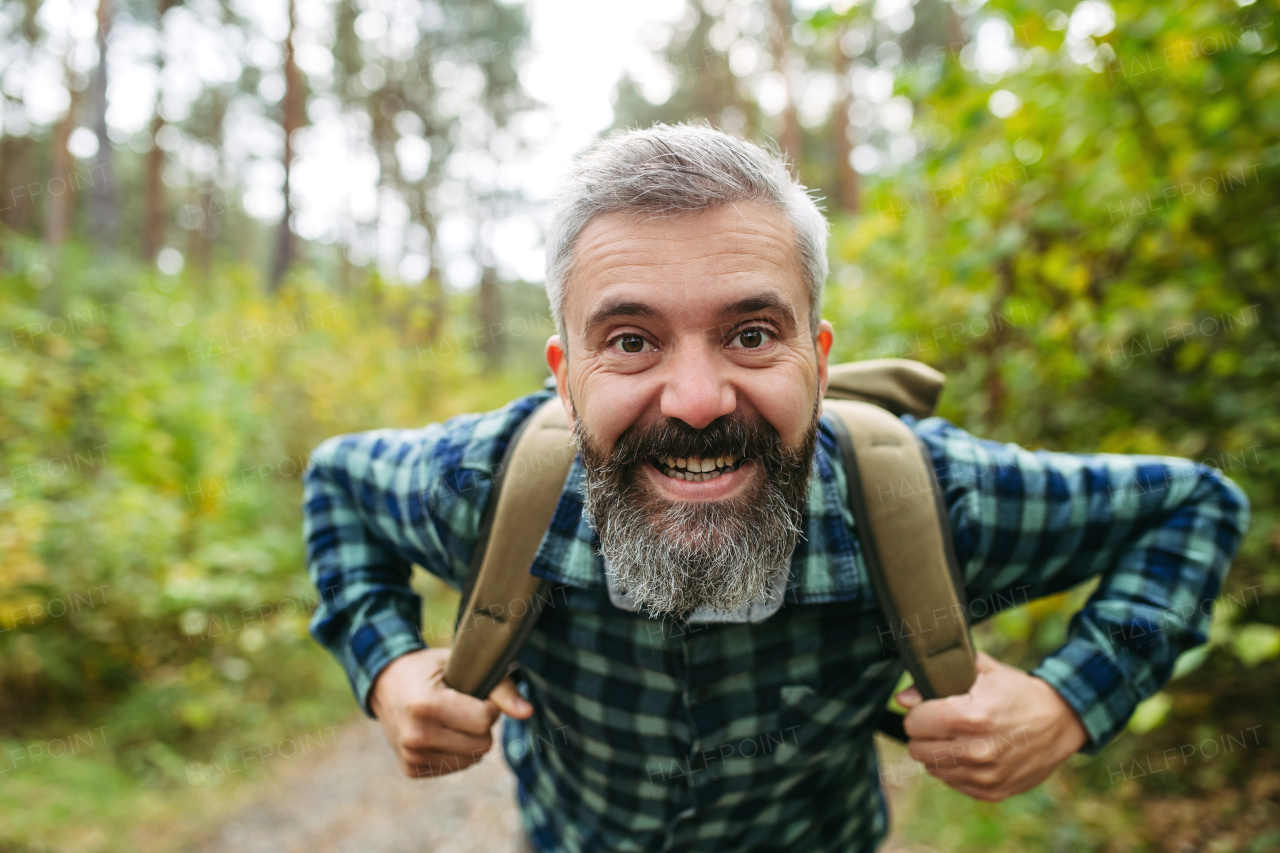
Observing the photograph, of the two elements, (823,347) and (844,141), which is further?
(844,141)

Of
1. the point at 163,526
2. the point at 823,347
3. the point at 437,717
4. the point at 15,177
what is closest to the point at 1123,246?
the point at 823,347

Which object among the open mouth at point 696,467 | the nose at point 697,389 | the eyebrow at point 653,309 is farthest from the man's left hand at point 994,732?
the eyebrow at point 653,309

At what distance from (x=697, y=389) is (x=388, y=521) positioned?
0.96 metres

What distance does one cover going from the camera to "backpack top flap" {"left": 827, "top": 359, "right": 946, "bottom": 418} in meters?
1.77

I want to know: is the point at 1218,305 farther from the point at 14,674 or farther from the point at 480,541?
the point at 14,674

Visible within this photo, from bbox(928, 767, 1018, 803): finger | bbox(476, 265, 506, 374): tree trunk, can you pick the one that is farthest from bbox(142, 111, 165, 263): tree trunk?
bbox(928, 767, 1018, 803): finger

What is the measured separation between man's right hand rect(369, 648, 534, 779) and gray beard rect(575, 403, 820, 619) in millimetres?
419

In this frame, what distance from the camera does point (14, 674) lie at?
365cm

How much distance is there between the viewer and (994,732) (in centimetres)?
136

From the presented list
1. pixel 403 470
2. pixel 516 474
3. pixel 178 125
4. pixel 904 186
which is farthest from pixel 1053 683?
pixel 178 125

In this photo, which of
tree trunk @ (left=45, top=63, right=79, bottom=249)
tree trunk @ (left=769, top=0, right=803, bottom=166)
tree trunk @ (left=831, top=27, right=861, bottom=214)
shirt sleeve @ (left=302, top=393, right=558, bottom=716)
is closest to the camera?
shirt sleeve @ (left=302, top=393, right=558, bottom=716)

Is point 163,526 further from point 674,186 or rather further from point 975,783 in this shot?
point 975,783

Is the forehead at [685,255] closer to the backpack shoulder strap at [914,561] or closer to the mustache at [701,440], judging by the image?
the mustache at [701,440]

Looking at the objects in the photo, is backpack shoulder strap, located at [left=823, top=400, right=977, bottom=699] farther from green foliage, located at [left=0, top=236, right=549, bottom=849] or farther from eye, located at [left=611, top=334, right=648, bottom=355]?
green foliage, located at [left=0, top=236, right=549, bottom=849]
